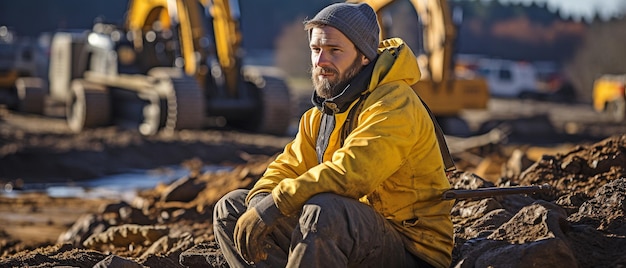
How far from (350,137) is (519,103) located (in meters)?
35.1

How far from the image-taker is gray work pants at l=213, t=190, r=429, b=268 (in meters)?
4.01

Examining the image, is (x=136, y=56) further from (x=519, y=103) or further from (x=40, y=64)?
(x=519, y=103)

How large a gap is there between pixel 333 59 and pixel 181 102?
13.0 m

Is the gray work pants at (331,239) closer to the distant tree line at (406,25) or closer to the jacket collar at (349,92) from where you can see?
the jacket collar at (349,92)

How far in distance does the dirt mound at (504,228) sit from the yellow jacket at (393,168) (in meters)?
0.24

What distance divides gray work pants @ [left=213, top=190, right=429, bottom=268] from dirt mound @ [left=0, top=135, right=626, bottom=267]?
1.22ft

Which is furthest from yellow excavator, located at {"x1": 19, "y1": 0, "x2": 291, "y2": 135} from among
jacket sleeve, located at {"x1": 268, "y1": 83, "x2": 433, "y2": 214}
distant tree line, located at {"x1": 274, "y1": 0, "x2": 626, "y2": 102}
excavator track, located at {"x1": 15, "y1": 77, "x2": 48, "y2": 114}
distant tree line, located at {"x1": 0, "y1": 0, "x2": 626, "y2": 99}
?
distant tree line, located at {"x1": 0, "y1": 0, "x2": 626, "y2": 99}

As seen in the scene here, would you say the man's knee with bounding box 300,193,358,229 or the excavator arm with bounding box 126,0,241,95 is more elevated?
the man's knee with bounding box 300,193,358,229

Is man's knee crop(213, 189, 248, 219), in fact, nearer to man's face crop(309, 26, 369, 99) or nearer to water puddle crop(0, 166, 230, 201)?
man's face crop(309, 26, 369, 99)

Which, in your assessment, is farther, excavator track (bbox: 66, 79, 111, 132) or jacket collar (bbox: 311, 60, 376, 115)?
excavator track (bbox: 66, 79, 111, 132)

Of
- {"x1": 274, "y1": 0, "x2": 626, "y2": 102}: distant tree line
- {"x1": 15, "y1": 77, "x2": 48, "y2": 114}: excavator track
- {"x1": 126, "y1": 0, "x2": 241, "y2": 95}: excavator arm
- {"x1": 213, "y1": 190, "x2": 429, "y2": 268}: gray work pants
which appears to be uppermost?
{"x1": 213, "y1": 190, "x2": 429, "y2": 268}: gray work pants

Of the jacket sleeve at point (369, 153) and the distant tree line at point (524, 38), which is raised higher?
the jacket sleeve at point (369, 153)

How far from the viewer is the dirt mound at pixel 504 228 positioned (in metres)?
4.45

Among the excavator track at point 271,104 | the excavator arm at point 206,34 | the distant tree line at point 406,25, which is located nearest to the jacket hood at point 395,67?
the excavator arm at point 206,34
